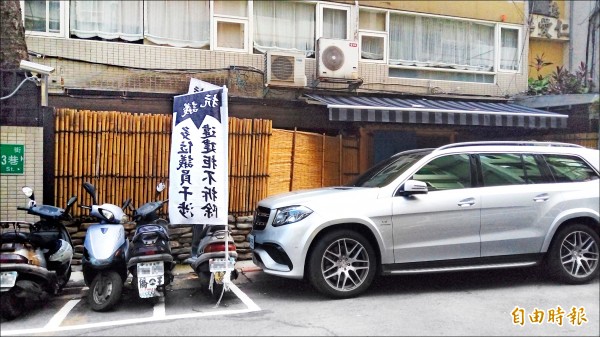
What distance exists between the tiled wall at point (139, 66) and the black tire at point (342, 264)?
4491 mm

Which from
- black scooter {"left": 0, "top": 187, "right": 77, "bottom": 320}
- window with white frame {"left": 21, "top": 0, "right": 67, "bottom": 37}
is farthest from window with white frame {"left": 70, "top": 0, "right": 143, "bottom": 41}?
black scooter {"left": 0, "top": 187, "right": 77, "bottom": 320}

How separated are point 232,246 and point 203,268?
402mm

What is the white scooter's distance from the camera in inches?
216

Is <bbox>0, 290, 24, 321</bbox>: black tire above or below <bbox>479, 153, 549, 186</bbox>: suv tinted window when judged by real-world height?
below

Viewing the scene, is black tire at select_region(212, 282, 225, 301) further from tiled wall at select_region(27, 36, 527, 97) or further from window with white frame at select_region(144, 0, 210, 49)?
window with white frame at select_region(144, 0, 210, 49)


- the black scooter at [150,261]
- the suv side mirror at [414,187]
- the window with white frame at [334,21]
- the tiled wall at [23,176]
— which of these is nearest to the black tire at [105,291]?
the black scooter at [150,261]

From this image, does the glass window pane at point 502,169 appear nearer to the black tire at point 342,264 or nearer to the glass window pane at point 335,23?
the black tire at point 342,264

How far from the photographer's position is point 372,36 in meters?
10.7

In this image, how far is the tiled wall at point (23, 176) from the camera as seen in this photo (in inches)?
271

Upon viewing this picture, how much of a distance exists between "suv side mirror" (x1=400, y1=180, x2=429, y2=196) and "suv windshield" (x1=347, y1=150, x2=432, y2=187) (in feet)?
0.94

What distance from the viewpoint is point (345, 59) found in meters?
9.69

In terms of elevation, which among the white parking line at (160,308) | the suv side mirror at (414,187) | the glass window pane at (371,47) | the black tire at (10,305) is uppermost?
the glass window pane at (371,47)

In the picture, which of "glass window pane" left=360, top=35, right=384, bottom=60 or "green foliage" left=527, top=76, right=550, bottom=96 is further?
"green foliage" left=527, top=76, right=550, bottom=96

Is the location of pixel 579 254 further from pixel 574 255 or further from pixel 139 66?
pixel 139 66
